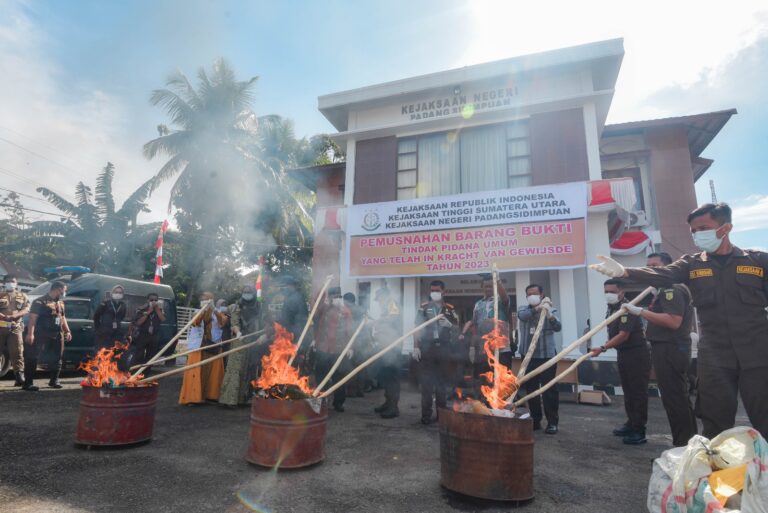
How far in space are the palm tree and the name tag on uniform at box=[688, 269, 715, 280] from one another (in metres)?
19.7

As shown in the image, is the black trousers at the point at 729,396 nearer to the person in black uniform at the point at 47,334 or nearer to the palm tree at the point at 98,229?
the person in black uniform at the point at 47,334

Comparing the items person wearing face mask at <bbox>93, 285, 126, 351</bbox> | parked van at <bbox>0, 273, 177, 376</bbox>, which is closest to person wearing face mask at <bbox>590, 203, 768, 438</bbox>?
person wearing face mask at <bbox>93, 285, 126, 351</bbox>

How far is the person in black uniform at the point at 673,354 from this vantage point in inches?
161

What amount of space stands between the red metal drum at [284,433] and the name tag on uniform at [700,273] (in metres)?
3.36

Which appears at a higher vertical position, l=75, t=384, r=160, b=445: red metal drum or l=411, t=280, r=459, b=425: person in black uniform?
l=411, t=280, r=459, b=425: person in black uniform

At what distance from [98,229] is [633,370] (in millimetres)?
21819

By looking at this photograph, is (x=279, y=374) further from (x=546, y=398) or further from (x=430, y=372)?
(x=546, y=398)

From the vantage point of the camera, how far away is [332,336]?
22.1 feet

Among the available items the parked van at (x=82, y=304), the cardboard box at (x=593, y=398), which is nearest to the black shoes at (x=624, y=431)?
the cardboard box at (x=593, y=398)

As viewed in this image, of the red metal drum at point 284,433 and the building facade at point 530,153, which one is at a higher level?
the building facade at point 530,153

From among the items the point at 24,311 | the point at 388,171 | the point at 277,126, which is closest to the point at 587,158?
the point at 388,171

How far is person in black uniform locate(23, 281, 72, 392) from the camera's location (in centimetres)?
763

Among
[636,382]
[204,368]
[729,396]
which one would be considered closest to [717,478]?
[729,396]

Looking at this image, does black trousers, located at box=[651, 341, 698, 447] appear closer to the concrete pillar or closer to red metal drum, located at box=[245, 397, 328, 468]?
red metal drum, located at box=[245, 397, 328, 468]
